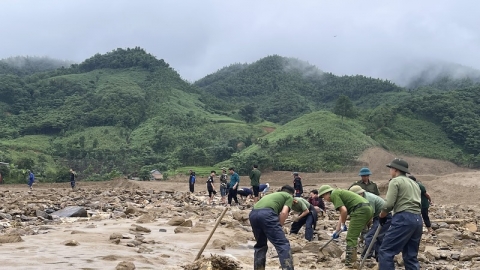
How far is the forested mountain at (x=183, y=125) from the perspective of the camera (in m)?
43.8

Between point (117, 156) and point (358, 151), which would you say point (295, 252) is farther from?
point (117, 156)

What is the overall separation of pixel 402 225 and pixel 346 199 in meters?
1.82

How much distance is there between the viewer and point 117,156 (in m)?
48.4

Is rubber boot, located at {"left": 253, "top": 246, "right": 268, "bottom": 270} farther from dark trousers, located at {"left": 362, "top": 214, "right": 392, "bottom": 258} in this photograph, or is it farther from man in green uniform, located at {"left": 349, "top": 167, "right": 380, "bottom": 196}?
man in green uniform, located at {"left": 349, "top": 167, "right": 380, "bottom": 196}

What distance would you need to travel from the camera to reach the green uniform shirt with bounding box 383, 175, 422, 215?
6055 mm

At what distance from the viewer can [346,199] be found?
25.6ft

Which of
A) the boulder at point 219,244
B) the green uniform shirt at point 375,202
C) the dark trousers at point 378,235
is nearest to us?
the dark trousers at point 378,235

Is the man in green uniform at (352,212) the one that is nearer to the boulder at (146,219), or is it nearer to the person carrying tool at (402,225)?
the person carrying tool at (402,225)

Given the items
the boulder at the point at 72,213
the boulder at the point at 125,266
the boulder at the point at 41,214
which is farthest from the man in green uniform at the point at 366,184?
the boulder at the point at 41,214

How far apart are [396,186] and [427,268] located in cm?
230

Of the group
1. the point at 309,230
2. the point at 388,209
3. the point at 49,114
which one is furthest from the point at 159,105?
the point at 388,209

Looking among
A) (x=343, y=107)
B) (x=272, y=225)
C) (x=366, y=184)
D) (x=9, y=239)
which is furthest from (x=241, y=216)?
(x=343, y=107)

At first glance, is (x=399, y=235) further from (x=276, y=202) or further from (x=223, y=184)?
(x=223, y=184)

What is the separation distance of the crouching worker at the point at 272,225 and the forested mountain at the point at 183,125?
106 ft
